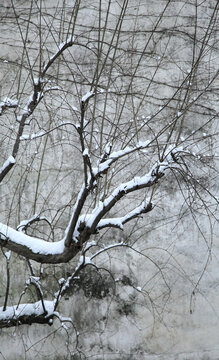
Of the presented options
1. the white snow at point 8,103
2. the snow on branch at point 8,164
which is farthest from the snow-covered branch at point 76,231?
the white snow at point 8,103

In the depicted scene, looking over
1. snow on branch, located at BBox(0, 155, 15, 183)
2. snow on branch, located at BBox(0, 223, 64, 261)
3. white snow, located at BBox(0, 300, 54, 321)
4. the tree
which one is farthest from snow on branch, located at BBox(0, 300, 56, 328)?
snow on branch, located at BBox(0, 155, 15, 183)

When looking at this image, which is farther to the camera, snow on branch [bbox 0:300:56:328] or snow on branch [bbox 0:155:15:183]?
snow on branch [bbox 0:300:56:328]

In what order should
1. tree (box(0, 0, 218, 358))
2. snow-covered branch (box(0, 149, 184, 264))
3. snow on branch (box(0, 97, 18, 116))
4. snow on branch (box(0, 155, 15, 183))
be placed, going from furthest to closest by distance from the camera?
tree (box(0, 0, 218, 358)) → snow on branch (box(0, 97, 18, 116)) → snow on branch (box(0, 155, 15, 183)) → snow-covered branch (box(0, 149, 184, 264))

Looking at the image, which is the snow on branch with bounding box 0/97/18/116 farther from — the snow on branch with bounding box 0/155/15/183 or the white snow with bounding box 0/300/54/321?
the white snow with bounding box 0/300/54/321

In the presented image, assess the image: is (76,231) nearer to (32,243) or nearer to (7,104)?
(32,243)

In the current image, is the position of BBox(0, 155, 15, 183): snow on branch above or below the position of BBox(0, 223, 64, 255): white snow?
above

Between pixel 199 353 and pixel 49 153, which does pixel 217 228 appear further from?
pixel 49 153

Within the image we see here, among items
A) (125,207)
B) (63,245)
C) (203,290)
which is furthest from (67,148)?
(63,245)

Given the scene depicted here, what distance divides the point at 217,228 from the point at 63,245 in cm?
209

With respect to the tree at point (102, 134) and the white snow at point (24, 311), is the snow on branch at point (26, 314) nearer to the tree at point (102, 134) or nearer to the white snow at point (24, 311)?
the white snow at point (24, 311)

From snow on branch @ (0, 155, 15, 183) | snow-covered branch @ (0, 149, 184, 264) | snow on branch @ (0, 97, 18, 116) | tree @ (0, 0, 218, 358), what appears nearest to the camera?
snow-covered branch @ (0, 149, 184, 264)

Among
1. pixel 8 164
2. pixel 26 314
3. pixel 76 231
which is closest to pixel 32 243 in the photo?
pixel 76 231

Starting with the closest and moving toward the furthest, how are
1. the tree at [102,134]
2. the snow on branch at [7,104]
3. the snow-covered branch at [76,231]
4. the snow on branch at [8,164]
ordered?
the snow-covered branch at [76,231] → the snow on branch at [8,164] → the snow on branch at [7,104] → the tree at [102,134]

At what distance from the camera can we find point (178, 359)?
395cm
